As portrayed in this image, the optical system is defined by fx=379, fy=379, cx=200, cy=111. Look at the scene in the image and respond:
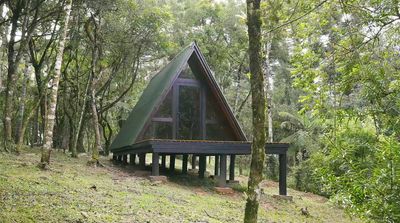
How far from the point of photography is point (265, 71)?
19.8 metres

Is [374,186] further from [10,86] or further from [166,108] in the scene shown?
[10,86]

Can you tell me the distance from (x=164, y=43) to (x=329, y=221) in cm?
1220

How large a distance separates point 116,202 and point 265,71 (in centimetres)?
1290

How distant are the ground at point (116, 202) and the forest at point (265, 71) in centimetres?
34

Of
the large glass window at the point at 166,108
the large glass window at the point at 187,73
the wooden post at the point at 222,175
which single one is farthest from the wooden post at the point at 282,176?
the large glass window at the point at 187,73

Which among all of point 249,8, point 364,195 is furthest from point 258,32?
point 364,195

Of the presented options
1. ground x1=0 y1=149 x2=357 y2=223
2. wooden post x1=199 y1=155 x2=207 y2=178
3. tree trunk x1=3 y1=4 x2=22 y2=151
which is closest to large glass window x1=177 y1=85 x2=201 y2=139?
wooden post x1=199 y1=155 x2=207 y2=178

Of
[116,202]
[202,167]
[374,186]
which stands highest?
[374,186]

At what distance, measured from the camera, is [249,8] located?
5977 millimetres

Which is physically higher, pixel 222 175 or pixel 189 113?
pixel 189 113

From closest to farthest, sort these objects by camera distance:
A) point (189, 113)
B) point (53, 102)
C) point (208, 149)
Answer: point (53, 102) → point (208, 149) → point (189, 113)

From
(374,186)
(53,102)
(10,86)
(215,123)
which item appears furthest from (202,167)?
(374,186)

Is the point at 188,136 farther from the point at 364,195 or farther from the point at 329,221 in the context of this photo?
the point at 364,195

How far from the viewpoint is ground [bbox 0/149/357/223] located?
721 cm
